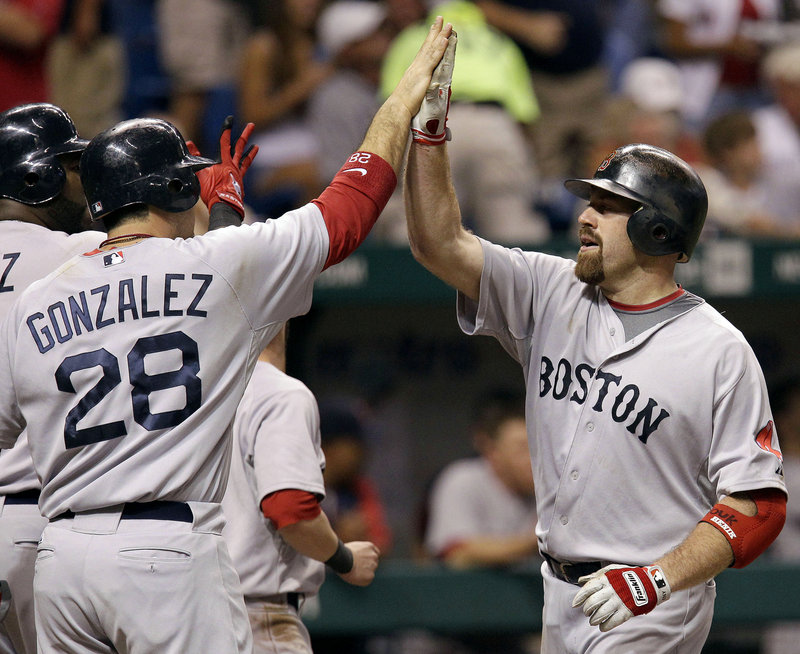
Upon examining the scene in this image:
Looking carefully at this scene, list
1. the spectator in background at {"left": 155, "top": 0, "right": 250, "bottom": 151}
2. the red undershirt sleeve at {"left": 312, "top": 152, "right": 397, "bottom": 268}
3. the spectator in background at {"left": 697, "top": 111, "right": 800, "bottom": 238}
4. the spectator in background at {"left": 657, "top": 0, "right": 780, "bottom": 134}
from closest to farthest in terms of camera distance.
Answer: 1. the red undershirt sleeve at {"left": 312, "top": 152, "right": 397, "bottom": 268}
2. the spectator in background at {"left": 697, "top": 111, "right": 800, "bottom": 238}
3. the spectator in background at {"left": 155, "top": 0, "right": 250, "bottom": 151}
4. the spectator in background at {"left": 657, "top": 0, "right": 780, "bottom": 134}

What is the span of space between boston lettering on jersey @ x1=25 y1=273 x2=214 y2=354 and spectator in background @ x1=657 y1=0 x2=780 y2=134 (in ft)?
18.7

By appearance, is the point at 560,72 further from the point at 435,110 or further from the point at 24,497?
the point at 24,497

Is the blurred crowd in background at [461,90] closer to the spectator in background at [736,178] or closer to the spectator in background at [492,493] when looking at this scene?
Result: the spectator in background at [736,178]

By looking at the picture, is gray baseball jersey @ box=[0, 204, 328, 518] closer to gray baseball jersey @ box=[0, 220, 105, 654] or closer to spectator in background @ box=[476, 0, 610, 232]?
gray baseball jersey @ box=[0, 220, 105, 654]

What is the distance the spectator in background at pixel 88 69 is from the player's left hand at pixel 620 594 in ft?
16.6

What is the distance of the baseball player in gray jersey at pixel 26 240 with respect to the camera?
3438 mm

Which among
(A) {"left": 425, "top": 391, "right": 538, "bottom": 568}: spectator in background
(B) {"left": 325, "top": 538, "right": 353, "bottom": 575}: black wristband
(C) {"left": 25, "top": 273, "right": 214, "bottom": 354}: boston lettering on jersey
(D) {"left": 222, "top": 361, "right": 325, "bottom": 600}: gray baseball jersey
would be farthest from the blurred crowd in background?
(C) {"left": 25, "top": 273, "right": 214, "bottom": 354}: boston lettering on jersey

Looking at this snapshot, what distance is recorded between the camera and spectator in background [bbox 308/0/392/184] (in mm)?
7055

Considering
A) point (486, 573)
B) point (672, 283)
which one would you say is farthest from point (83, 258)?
point (486, 573)

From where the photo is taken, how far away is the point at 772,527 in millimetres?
3229

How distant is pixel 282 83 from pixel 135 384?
191 inches

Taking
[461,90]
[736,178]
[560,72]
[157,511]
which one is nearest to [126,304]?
[157,511]

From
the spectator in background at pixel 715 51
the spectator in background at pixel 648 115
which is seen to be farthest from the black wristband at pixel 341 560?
the spectator in background at pixel 715 51

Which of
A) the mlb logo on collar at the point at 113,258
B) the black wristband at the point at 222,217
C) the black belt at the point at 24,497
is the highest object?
the mlb logo on collar at the point at 113,258
